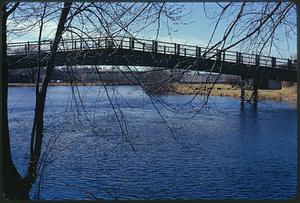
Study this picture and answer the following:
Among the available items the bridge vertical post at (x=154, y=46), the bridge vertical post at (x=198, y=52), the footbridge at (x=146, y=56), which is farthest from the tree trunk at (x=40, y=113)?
the bridge vertical post at (x=198, y=52)

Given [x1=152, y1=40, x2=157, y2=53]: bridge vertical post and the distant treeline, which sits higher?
[x1=152, y1=40, x2=157, y2=53]: bridge vertical post

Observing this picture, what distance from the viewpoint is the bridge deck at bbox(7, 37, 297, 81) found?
278 centimetres

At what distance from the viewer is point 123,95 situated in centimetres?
323

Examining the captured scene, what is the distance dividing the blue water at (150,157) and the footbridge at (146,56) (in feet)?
2.16

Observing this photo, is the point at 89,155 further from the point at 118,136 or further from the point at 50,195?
the point at 50,195

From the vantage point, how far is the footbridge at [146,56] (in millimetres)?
2781

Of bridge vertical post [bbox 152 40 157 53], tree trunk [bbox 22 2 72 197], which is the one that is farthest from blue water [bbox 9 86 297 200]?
bridge vertical post [bbox 152 40 157 53]

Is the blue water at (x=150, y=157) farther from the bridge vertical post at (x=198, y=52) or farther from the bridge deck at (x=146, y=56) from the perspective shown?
the bridge vertical post at (x=198, y=52)

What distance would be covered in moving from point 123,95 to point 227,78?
0.79 metres

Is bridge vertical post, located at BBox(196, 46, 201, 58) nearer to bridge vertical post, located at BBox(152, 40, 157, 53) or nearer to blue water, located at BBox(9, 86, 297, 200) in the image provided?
bridge vertical post, located at BBox(152, 40, 157, 53)

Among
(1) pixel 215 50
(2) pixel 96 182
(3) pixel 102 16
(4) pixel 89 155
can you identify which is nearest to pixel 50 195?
(2) pixel 96 182

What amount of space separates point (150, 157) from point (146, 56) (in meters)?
4.54

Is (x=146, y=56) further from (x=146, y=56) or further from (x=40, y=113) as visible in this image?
(x=40, y=113)

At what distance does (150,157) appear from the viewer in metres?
7.43
